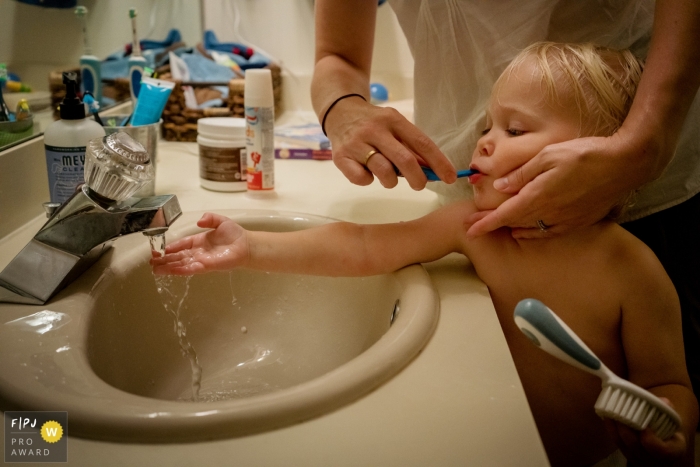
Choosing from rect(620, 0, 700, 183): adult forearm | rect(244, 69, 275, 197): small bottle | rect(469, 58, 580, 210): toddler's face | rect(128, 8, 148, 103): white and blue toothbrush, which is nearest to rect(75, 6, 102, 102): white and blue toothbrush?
rect(128, 8, 148, 103): white and blue toothbrush

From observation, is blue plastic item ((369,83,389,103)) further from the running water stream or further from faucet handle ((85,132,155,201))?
faucet handle ((85,132,155,201))

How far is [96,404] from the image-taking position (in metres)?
0.42

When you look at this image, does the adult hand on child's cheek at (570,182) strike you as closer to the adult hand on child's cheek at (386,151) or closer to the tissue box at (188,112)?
the adult hand on child's cheek at (386,151)

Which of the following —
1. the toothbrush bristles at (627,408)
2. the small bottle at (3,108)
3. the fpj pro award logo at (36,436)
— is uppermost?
the small bottle at (3,108)

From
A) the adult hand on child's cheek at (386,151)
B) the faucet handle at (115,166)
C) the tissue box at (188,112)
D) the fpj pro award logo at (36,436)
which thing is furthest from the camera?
the tissue box at (188,112)

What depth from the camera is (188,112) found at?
1.33 meters

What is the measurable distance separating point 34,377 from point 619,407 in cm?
50

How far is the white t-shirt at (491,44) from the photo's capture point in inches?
31.6

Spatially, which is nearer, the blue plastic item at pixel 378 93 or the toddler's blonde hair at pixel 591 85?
the toddler's blonde hair at pixel 591 85

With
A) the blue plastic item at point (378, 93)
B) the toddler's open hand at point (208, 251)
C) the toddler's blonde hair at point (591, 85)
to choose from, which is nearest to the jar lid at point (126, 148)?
the toddler's open hand at point (208, 251)

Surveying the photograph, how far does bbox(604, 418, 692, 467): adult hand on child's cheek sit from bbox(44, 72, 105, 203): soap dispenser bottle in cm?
75

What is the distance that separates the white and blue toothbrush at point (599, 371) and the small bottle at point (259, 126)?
2.10 feet

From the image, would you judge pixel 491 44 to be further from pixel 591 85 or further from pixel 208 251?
pixel 208 251

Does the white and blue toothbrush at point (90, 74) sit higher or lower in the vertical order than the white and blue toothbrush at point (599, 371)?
higher
